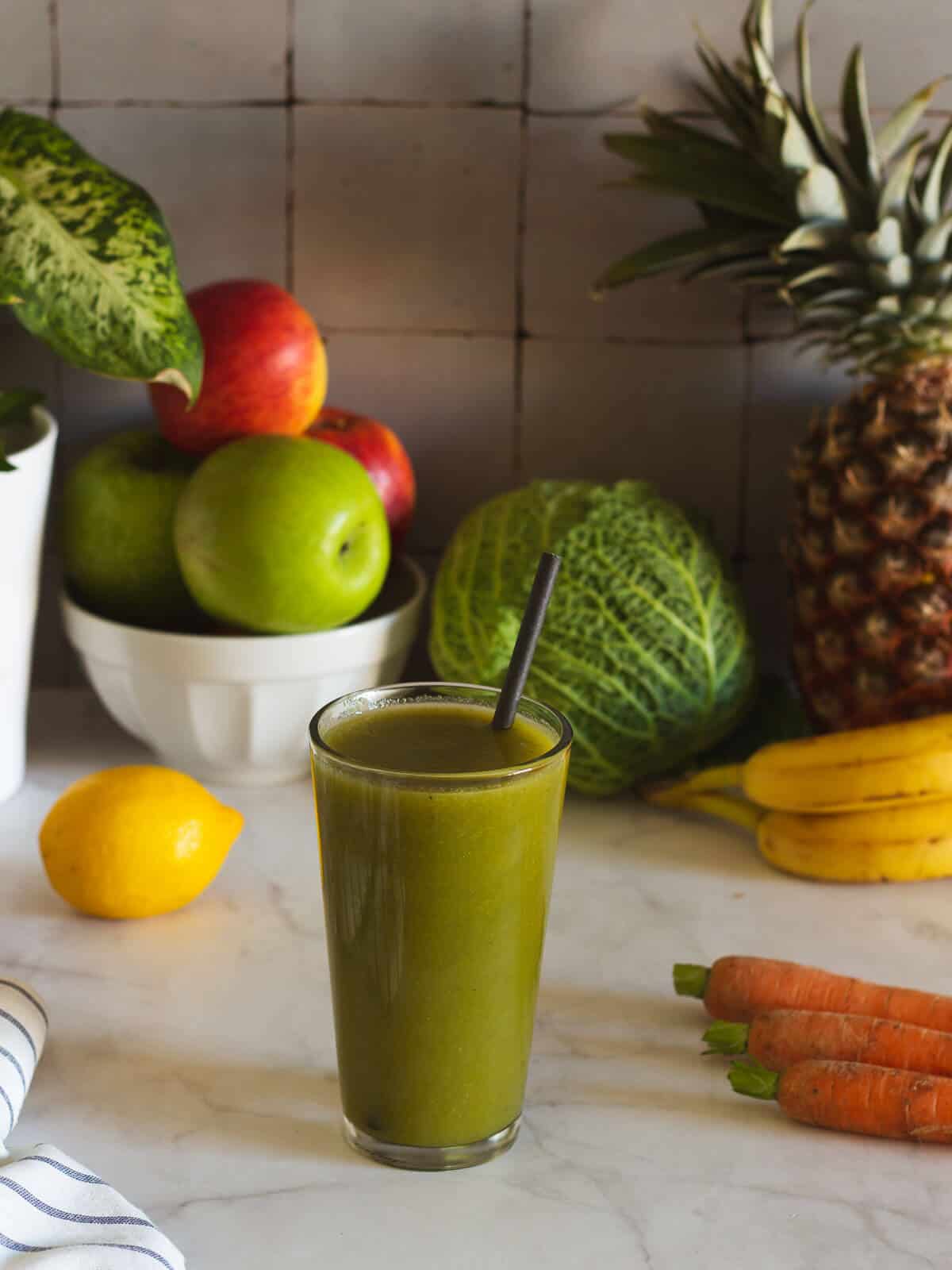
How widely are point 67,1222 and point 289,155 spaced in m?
1.02

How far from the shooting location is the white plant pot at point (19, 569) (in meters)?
1.13

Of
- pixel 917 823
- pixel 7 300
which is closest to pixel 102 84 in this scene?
pixel 7 300

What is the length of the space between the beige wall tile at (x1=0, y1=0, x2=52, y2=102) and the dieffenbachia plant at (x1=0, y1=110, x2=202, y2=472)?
24cm

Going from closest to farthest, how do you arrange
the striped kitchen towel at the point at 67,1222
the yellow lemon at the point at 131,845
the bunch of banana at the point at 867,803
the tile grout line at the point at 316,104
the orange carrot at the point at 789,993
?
the striped kitchen towel at the point at 67,1222 < the orange carrot at the point at 789,993 < the yellow lemon at the point at 131,845 < the bunch of banana at the point at 867,803 < the tile grout line at the point at 316,104

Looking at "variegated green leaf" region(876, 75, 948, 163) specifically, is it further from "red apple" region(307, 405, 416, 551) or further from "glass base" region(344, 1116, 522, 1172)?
"glass base" region(344, 1116, 522, 1172)

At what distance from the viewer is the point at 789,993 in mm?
881

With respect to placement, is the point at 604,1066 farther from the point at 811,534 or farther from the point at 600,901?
the point at 811,534

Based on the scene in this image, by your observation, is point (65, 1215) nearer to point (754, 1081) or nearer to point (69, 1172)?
point (69, 1172)

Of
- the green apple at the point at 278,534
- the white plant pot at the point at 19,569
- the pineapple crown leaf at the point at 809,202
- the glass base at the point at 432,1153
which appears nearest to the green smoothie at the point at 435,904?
the glass base at the point at 432,1153

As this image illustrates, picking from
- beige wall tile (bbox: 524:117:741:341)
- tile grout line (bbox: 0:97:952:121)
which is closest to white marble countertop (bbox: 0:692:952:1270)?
beige wall tile (bbox: 524:117:741:341)

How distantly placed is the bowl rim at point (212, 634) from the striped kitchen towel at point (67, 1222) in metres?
0.51

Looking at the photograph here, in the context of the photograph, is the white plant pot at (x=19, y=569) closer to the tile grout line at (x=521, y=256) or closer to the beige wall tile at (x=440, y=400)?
the beige wall tile at (x=440, y=400)

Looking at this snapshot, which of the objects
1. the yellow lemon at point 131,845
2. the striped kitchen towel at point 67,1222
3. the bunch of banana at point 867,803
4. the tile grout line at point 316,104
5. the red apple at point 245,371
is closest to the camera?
the striped kitchen towel at point 67,1222

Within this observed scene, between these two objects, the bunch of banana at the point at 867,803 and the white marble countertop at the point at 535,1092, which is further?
the bunch of banana at the point at 867,803
